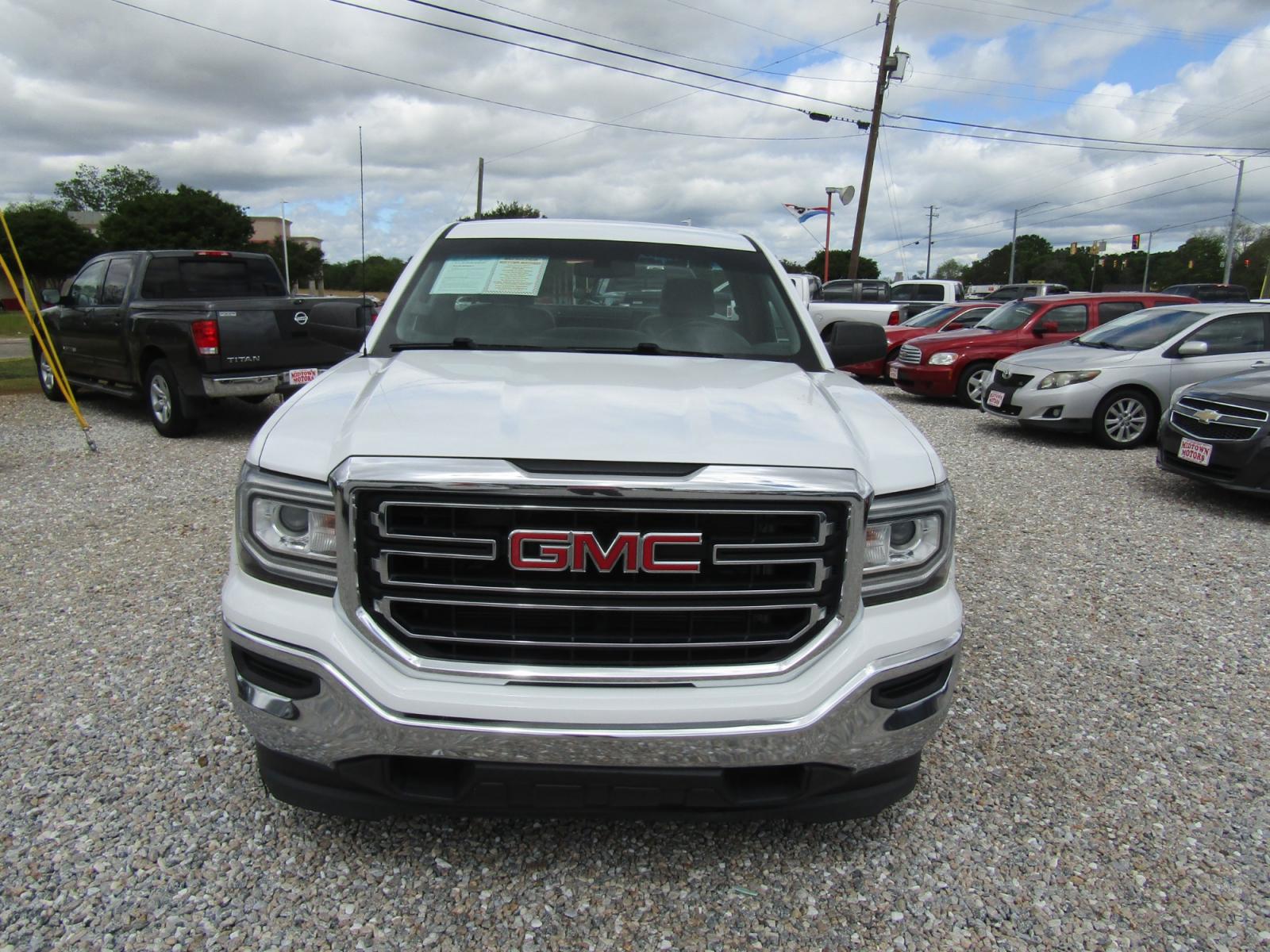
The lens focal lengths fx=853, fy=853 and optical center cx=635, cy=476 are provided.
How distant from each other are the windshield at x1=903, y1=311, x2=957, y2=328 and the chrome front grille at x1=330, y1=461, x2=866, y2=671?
47.5ft

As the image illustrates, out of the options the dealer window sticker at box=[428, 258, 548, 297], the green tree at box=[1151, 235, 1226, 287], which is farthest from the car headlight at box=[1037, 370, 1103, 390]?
the green tree at box=[1151, 235, 1226, 287]

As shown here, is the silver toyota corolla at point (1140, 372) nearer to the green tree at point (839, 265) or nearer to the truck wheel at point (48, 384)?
the truck wheel at point (48, 384)

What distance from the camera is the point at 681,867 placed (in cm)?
236

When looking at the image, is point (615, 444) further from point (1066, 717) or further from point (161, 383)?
point (161, 383)

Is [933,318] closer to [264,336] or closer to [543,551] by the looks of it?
[264,336]

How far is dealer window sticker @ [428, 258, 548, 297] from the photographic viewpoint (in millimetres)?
3352

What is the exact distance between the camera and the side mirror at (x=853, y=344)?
357cm

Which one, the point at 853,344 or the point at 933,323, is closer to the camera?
the point at 853,344

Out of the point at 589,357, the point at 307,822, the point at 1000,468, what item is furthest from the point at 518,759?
the point at 1000,468

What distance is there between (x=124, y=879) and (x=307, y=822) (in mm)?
461

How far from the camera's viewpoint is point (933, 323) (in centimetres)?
1548

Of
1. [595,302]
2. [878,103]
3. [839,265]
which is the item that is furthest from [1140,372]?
[839,265]

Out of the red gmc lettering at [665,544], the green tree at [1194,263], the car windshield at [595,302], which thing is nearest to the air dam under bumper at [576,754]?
the red gmc lettering at [665,544]

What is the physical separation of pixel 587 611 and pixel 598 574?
3.8 inches
